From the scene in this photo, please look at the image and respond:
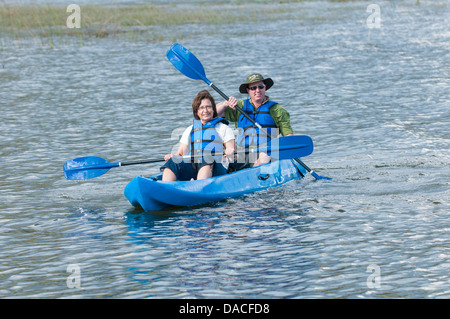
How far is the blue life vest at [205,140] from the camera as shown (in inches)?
291

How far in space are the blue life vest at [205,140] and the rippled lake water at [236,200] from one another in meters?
0.49

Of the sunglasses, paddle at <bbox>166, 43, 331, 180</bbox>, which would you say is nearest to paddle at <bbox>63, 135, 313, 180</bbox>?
the sunglasses

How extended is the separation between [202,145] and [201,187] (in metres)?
0.42

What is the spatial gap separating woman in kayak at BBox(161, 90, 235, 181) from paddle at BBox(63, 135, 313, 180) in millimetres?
365

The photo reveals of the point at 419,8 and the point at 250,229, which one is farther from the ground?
the point at 419,8

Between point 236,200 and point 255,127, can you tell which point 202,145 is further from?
point 255,127

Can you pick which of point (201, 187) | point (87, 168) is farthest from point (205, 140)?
point (87, 168)

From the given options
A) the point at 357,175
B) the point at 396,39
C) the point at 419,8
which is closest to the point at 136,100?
the point at 357,175

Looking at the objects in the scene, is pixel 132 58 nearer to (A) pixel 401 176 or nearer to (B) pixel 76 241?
(A) pixel 401 176

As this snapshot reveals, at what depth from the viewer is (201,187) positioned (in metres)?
7.20

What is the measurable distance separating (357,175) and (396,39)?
1377 cm

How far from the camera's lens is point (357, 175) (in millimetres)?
8391
